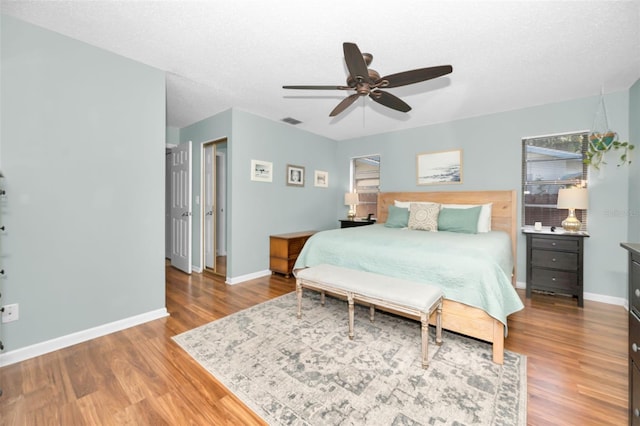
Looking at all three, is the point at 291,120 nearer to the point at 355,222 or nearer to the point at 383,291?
the point at 355,222

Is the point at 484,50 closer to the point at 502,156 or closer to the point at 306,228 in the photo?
the point at 502,156

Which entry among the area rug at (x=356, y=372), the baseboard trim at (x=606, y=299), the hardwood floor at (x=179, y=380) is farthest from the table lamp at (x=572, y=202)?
the area rug at (x=356, y=372)

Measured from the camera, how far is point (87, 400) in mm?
1560

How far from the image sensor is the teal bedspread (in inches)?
78.7

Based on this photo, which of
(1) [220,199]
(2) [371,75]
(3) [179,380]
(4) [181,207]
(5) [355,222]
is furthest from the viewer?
(1) [220,199]

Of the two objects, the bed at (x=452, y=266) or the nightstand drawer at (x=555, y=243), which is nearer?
the bed at (x=452, y=266)

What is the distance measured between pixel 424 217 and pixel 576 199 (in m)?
1.66

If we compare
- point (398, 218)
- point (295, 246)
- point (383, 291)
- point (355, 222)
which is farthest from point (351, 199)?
point (383, 291)

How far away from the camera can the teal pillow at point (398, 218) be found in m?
3.92

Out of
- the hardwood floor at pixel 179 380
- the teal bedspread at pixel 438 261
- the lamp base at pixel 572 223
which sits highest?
the lamp base at pixel 572 223

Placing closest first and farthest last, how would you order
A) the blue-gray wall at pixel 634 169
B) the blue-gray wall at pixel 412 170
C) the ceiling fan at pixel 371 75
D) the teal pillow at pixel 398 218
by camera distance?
1. the ceiling fan at pixel 371 75
2. the blue-gray wall at pixel 634 169
3. the blue-gray wall at pixel 412 170
4. the teal pillow at pixel 398 218

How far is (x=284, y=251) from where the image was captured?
13.4 feet

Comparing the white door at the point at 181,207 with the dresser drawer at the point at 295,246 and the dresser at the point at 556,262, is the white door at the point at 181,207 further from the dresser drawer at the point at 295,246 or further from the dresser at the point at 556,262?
the dresser at the point at 556,262

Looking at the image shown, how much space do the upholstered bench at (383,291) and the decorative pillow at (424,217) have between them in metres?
1.50
